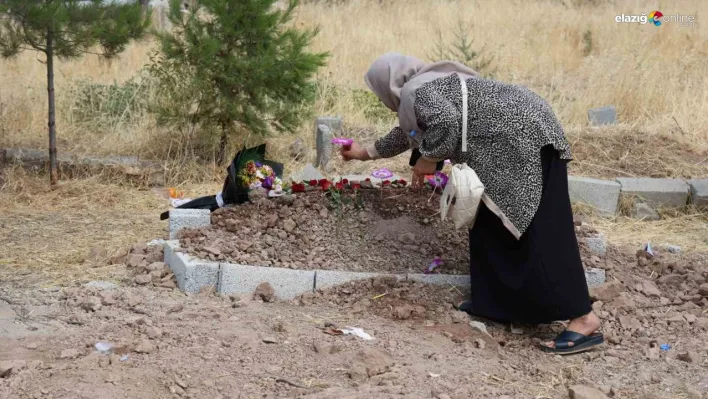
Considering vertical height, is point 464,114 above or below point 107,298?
above

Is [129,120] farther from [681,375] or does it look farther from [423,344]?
[681,375]

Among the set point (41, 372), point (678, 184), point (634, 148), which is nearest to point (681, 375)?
point (41, 372)

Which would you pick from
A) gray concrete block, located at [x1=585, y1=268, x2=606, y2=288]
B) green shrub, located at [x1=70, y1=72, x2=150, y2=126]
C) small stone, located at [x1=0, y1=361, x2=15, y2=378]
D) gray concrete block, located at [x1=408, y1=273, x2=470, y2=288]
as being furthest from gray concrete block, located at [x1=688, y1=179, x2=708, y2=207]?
small stone, located at [x1=0, y1=361, x2=15, y2=378]

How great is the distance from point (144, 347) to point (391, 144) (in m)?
1.68

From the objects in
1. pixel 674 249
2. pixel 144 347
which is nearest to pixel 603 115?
pixel 674 249

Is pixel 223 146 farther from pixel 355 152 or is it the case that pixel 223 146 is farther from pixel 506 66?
pixel 506 66

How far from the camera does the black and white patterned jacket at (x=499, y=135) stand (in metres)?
3.94

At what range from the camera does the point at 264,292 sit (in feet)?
14.7

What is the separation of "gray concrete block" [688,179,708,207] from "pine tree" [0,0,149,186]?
15.2 feet

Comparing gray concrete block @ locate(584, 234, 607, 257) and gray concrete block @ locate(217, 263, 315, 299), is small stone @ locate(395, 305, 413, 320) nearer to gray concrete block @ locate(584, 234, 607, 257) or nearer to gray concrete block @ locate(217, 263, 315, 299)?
gray concrete block @ locate(217, 263, 315, 299)

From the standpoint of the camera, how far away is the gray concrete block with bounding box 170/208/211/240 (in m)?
4.95

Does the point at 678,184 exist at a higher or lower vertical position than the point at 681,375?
higher

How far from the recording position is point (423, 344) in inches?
157

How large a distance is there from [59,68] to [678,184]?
7.33m
